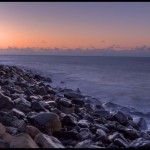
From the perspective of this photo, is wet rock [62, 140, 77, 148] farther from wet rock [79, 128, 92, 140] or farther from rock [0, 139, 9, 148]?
rock [0, 139, 9, 148]

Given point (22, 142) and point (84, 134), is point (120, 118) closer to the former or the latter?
point (84, 134)

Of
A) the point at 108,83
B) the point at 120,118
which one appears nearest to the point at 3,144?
the point at 120,118


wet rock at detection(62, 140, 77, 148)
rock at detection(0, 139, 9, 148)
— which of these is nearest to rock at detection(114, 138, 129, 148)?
wet rock at detection(62, 140, 77, 148)

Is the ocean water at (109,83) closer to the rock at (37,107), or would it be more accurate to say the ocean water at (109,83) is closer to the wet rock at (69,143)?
the rock at (37,107)

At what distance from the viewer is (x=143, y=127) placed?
34.5 ft

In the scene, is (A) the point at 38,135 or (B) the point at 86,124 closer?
(A) the point at 38,135

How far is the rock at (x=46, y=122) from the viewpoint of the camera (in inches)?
263

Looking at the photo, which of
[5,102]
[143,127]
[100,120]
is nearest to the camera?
[5,102]

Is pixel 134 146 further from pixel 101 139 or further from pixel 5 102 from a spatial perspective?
pixel 5 102

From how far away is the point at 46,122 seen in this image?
6.72 metres

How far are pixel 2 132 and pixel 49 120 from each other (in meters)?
1.49

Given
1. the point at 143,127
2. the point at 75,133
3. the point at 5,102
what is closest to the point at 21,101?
the point at 5,102

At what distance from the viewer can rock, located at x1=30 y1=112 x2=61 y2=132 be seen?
668 cm

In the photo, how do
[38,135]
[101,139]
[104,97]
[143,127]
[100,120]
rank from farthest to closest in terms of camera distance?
[104,97]
[143,127]
[100,120]
[101,139]
[38,135]
